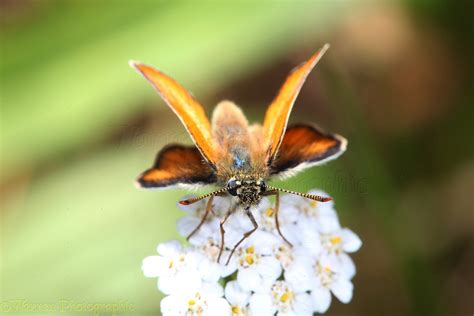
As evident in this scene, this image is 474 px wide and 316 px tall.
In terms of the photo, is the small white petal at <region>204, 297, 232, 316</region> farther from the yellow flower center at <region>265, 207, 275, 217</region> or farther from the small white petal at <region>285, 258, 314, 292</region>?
the yellow flower center at <region>265, 207, 275, 217</region>

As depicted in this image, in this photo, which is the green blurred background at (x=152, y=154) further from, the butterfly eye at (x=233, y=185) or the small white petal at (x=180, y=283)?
the butterfly eye at (x=233, y=185)

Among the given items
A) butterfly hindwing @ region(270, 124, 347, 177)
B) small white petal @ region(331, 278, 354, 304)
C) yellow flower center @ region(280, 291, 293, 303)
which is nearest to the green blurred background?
butterfly hindwing @ region(270, 124, 347, 177)

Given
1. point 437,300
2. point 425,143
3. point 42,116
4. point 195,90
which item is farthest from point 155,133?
point 437,300

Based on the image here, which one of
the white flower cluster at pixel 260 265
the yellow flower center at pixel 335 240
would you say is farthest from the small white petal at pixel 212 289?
the yellow flower center at pixel 335 240

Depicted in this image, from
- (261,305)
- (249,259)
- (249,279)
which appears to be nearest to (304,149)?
(249,259)

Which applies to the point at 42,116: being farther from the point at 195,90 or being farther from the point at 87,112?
the point at 195,90

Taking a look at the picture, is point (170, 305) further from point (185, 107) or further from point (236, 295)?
point (185, 107)
